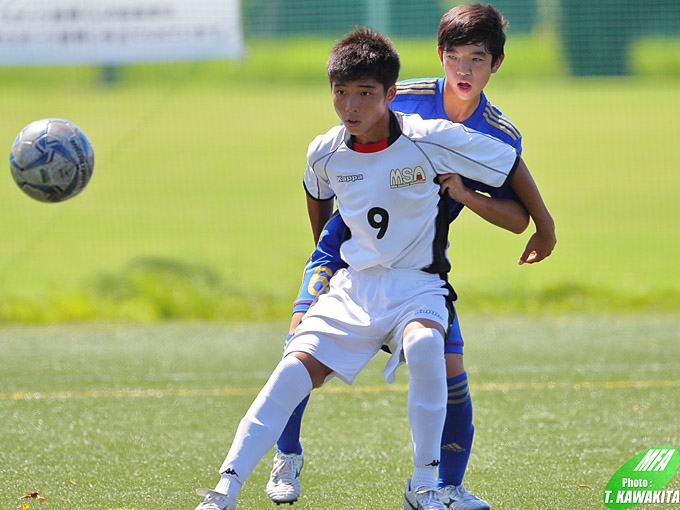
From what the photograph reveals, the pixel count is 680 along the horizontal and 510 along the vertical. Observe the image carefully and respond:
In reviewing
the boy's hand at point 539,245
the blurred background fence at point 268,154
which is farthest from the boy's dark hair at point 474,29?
the blurred background fence at point 268,154

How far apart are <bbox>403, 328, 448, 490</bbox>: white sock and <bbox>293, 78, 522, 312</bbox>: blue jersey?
0.51 meters

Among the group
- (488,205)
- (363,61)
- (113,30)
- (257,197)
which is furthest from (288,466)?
(257,197)

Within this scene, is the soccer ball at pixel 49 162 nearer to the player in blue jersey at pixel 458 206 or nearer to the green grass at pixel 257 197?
the player in blue jersey at pixel 458 206

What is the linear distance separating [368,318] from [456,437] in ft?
2.11

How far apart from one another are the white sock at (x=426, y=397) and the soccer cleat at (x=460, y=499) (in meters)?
0.33

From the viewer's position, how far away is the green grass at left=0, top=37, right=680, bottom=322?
305 inches

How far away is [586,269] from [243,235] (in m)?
3.59

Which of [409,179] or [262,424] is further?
[409,179]

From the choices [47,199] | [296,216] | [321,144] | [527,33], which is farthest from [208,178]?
[321,144]

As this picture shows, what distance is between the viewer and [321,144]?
3369 millimetres

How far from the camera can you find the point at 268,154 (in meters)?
14.7

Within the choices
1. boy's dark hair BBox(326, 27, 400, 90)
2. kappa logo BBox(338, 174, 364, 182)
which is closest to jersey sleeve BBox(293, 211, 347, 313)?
kappa logo BBox(338, 174, 364, 182)

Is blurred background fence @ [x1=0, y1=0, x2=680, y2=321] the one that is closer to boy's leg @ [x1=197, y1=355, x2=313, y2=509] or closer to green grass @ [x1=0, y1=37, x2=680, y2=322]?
green grass @ [x1=0, y1=37, x2=680, y2=322]

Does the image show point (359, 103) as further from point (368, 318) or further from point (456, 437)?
point (456, 437)
